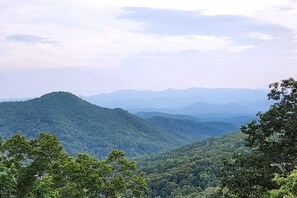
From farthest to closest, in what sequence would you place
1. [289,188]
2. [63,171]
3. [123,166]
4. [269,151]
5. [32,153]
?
[123,166] → [32,153] → [63,171] → [269,151] → [289,188]

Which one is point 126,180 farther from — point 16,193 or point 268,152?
point 268,152

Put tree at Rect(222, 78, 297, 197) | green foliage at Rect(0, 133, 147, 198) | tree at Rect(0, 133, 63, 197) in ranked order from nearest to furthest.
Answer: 1. tree at Rect(222, 78, 297, 197)
2. green foliage at Rect(0, 133, 147, 198)
3. tree at Rect(0, 133, 63, 197)

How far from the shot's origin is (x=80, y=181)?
83.9 feet

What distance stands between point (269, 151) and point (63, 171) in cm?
1202

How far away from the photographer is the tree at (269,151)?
2161 cm

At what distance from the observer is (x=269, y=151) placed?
2261 cm

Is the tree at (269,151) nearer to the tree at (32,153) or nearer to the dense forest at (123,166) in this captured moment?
the dense forest at (123,166)

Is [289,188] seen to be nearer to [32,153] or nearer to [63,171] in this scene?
[63,171]

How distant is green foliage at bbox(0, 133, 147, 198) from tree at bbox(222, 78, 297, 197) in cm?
654

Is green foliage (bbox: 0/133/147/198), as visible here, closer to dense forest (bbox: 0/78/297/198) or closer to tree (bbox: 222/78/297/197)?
dense forest (bbox: 0/78/297/198)

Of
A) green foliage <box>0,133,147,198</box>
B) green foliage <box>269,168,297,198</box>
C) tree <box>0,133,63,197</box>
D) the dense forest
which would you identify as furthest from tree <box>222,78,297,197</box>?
tree <box>0,133,63,197</box>

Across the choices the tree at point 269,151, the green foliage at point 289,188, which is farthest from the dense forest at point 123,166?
the green foliage at point 289,188

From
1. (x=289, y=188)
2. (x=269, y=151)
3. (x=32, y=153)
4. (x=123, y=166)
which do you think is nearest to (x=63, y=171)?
(x=32, y=153)

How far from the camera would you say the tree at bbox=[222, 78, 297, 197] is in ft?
70.9
